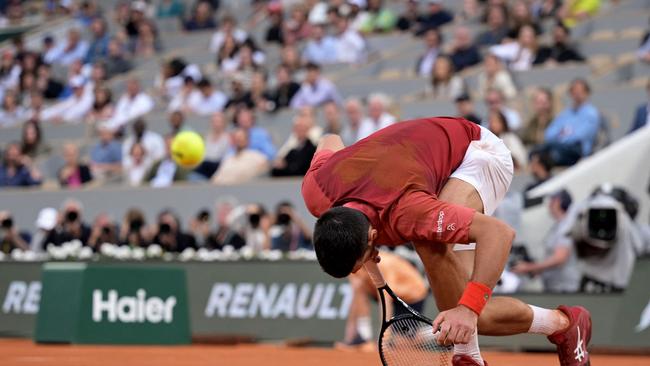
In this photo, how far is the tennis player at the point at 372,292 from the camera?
11.8 metres

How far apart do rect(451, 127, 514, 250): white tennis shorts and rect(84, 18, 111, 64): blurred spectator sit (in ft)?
61.9

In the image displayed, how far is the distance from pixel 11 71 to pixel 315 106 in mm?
9185

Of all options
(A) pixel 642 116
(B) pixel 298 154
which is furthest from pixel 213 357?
(A) pixel 642 116

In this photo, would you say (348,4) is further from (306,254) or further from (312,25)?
(306,254)

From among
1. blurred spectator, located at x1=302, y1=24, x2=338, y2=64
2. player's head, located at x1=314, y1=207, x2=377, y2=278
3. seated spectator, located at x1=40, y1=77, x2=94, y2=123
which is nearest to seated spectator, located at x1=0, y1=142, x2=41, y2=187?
seated spectator, located at x1=40, y1=77, x2=94, y2=123

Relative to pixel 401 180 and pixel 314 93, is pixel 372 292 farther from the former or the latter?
pixel 314 93

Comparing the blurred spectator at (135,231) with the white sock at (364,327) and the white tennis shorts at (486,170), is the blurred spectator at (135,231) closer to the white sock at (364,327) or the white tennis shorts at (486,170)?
the white sock at (364,327)

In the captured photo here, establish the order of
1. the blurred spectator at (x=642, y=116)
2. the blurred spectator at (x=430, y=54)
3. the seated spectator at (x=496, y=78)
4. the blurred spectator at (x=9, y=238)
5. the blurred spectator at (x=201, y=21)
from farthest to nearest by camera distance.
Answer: the blurred spectator at (x=201, y=21) < the blurred spectator at (x=430, y=54) < the blurred spectator at (x=9, y=238) < the seated spectator at (x=496, y=78) < the blurred spectator at (x=642, y=116)

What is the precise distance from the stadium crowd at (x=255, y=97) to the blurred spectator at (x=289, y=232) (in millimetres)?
19

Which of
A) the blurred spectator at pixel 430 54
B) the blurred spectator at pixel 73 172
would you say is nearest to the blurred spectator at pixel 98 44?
the blurred spectator at pixel 73 172

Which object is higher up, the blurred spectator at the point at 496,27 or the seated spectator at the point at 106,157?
the blurred spectator at the point at 496,27

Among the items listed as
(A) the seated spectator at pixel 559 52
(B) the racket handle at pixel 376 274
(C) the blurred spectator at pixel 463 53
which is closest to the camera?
(B) the racket handle at pixel 376 274

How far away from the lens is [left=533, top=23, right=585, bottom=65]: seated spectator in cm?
1736

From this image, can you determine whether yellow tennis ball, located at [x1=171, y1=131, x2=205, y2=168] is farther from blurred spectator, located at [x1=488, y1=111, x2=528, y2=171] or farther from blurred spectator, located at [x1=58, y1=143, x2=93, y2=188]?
blurred spectator, located at [x1=58, y1=143, x2=93, y2=188]
